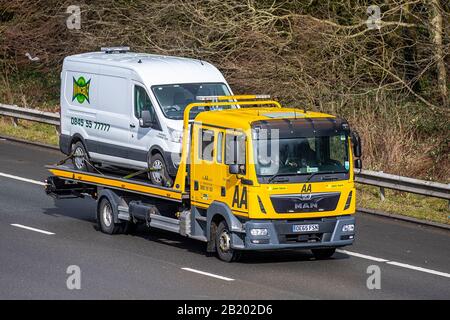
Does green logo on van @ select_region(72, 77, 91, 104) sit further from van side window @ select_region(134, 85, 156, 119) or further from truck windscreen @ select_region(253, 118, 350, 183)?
truck windscreen @ select_region(253, 118, 350, 183)

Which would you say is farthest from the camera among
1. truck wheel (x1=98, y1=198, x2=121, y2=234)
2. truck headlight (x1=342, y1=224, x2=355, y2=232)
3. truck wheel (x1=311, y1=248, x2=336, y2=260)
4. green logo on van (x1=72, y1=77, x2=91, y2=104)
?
green logo on van (x1=72, y1=77, x2=91, y2=104)

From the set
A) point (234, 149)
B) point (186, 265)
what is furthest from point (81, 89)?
point (186, 265)

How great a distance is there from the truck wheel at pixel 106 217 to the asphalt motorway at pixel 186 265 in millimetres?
154

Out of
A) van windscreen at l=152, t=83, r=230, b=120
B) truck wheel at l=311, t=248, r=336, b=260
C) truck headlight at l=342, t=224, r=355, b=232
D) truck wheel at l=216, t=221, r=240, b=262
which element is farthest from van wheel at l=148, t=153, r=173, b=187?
truck headlight at l=342, t=224, r=355, b=232

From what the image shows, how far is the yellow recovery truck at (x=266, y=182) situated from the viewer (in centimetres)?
1588

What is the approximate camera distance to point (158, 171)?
19.1 metres

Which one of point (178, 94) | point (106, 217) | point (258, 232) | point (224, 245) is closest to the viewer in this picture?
point (258, 232)

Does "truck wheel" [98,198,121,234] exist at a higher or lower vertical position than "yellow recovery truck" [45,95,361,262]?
lower

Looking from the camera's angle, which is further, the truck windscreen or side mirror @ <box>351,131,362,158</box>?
side mirror @ <box>351,131,362,158</box>

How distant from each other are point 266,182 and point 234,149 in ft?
2.15

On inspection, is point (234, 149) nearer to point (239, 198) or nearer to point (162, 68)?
point (239, 198)

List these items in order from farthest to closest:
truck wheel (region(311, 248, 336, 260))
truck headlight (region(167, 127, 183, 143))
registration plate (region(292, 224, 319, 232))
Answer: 1. truck headlight (region(167, 127, 183, 143))
2. truck wheel (region(311, 248, 336, 260))
3. registration plate (region(292, 224, 319, 232))

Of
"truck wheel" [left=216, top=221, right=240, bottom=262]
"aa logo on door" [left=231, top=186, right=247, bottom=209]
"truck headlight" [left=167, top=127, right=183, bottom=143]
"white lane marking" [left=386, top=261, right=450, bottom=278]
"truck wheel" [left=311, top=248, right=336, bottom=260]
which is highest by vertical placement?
"truck headlight" [left=167, top=127, right=183, bottom=143]

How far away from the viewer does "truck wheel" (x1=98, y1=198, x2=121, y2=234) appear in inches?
732
